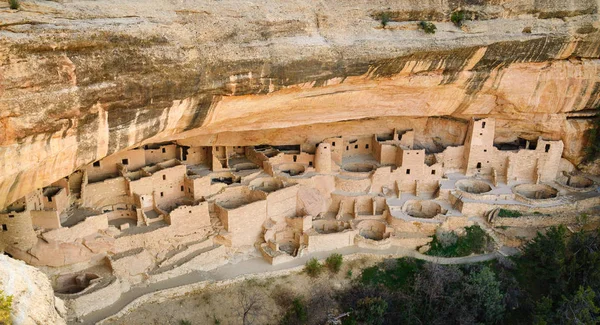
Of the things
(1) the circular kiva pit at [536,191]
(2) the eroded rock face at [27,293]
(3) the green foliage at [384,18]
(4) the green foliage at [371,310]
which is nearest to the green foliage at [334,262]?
(4) the green foliage at [371,310]

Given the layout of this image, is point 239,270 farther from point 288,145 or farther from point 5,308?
point 5,308

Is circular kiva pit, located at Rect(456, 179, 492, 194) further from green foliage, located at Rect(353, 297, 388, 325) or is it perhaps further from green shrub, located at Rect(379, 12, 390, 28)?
green shrub, located at Rect(379, 12, 390, 28)

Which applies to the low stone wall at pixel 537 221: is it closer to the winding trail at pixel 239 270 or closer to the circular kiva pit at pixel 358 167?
the winding trail at pixel 239 270

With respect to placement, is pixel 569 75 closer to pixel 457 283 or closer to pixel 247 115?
pixel 457 283

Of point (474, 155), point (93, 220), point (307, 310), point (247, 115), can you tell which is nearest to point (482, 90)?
point (474, 155)

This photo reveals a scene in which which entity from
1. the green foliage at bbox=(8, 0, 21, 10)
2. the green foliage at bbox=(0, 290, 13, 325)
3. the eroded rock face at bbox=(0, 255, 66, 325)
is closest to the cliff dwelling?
the green foliage at bbox=(8, 0, 21, 10)

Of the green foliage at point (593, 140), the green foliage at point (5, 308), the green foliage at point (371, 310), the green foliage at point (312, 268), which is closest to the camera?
the green foliage at point (5, 308)
